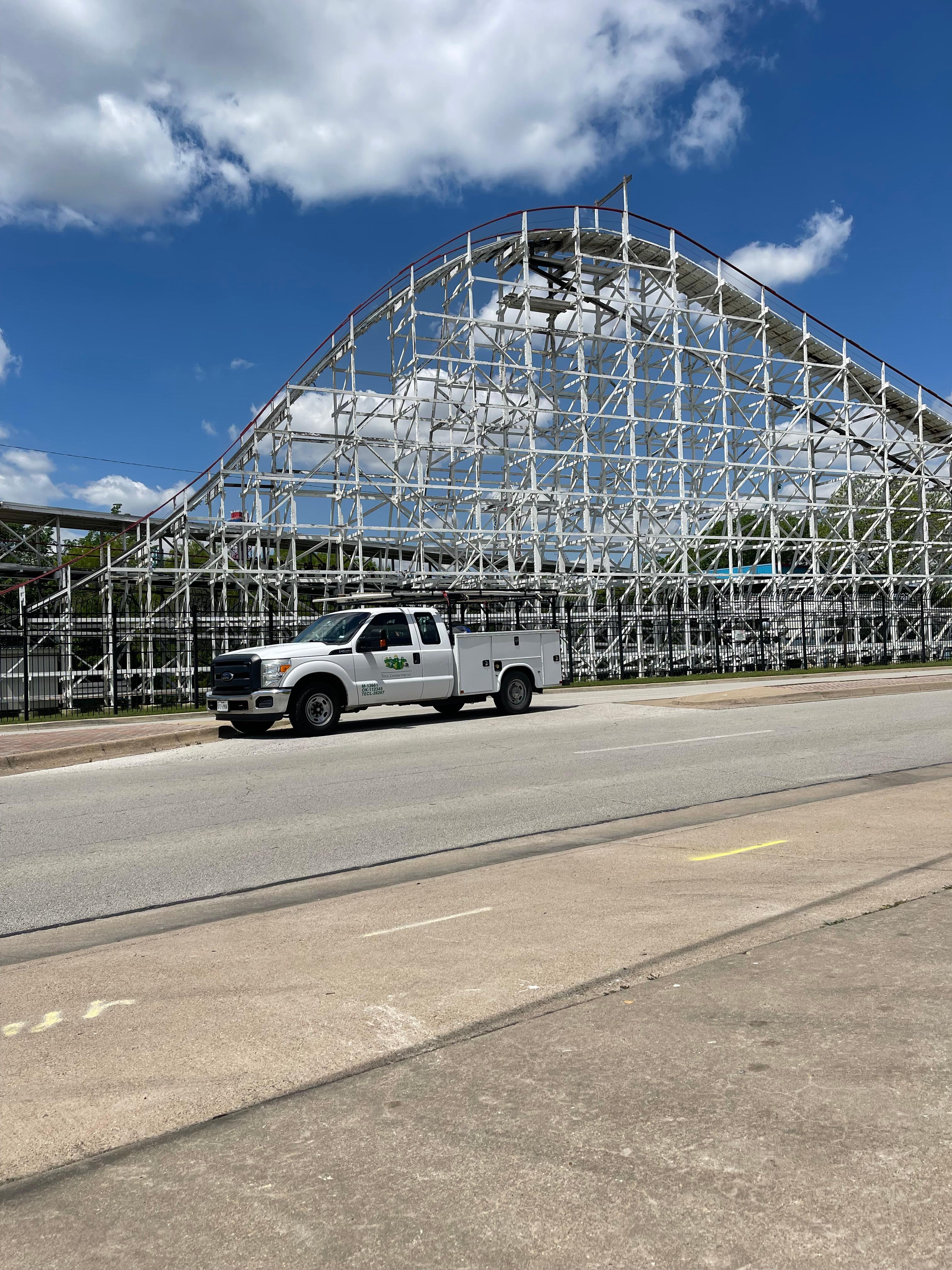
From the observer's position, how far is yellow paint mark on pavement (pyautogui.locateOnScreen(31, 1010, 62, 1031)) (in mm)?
4422

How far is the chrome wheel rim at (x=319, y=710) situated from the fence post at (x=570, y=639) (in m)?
15.4

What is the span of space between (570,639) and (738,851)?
2475 cm

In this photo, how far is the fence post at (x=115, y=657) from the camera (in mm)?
24484

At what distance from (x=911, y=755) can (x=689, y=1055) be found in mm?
9694

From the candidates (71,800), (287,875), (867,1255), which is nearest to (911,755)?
(287,875)

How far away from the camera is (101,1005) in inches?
185

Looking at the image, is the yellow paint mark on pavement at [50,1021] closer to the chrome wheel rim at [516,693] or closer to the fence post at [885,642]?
the chrome wheel rim at [516,693]

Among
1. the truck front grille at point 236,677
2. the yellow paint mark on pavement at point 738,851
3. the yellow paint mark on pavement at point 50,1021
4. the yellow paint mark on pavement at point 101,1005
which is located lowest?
the yellow paint mark on pavement at point 50,1021

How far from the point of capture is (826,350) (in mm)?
44344

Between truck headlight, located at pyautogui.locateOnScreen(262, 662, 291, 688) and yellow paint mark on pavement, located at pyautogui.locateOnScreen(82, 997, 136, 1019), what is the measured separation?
1197 cm

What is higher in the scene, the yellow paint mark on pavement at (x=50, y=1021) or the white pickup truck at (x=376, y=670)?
the white pickup truck at (x=376, y=670)

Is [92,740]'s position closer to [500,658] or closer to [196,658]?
[500,658]

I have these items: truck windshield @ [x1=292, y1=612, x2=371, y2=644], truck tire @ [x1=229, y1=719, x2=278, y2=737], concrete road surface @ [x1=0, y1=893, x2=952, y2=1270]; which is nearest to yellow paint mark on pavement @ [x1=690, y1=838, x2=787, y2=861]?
concrete road surface @ [x1=0, y1=893, x2=952, y2=1270]

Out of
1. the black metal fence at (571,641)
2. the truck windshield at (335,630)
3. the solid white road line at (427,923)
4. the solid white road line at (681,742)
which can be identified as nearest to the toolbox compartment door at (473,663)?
the black metal fence at (571,641)
